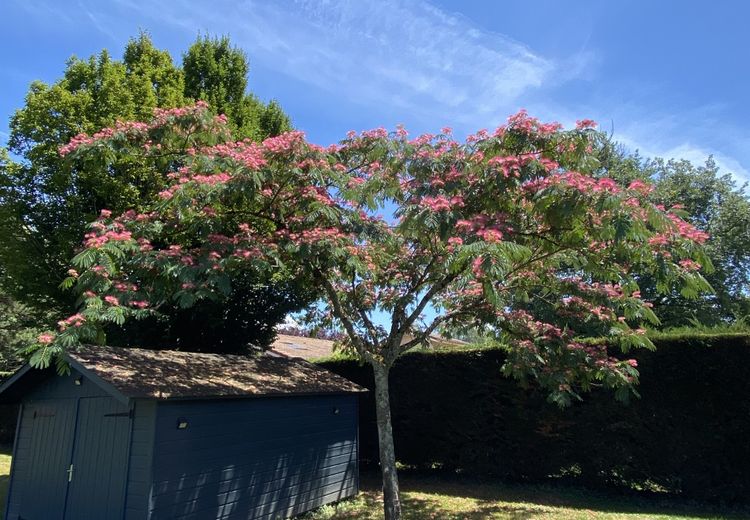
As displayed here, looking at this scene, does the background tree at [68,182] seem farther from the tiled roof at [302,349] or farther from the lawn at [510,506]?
the tiled roof at [302,349]

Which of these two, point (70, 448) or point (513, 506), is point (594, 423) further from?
point (70, 448)

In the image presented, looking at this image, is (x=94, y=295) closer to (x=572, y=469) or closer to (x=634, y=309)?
(x=634, y=309)

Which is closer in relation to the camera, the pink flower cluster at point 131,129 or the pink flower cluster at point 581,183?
the pink flower cluster at point 581,183

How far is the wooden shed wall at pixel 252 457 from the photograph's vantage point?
683 cm

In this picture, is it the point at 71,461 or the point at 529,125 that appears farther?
the point at 71,461

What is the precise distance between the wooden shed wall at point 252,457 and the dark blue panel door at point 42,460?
206 centimetres

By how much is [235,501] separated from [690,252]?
7206mm

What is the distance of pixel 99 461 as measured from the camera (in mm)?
7102

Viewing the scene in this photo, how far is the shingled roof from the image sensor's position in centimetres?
689

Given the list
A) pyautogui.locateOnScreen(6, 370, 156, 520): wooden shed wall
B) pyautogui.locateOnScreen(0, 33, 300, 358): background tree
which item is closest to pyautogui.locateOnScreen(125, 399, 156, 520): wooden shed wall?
pyautogui.locateOnScreen(6, 370, 156, 520): wooden shed wall

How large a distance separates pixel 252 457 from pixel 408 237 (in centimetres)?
438

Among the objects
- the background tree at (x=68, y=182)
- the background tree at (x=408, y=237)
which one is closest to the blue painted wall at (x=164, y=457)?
the background tree at (x=408, y=237)

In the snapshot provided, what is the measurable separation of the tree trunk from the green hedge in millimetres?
3586

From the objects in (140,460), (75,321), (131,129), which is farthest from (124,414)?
(131,129)
